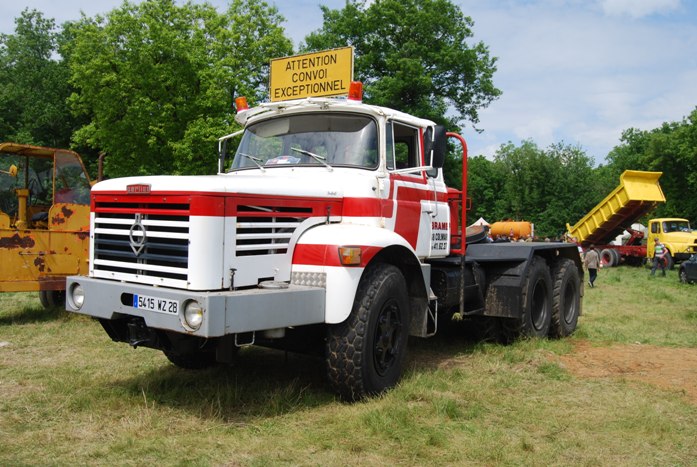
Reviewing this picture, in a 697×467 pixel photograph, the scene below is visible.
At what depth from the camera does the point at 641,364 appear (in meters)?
6.89

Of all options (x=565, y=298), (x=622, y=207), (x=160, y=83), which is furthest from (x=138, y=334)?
(x=622, y=207)

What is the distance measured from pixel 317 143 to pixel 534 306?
13.0 feet

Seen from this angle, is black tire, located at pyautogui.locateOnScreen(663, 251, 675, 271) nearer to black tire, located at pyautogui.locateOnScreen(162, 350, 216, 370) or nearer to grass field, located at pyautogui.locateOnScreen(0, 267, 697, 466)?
grass field, located at pyautogui.locateOnScreen(0, 267, 697, 466)

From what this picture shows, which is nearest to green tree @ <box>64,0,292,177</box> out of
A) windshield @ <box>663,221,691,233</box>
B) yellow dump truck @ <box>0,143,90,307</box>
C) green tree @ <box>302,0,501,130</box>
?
green tree @ <box>302,0,501,130</box>

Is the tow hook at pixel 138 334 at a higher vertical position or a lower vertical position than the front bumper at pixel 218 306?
lower

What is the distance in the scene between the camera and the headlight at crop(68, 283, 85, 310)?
4910 millimetres

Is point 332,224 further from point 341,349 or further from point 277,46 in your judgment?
point 277,46

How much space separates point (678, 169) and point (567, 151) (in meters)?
11.0

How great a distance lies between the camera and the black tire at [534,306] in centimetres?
745

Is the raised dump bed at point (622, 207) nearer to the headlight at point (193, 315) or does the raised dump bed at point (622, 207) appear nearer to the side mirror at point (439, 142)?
the side mirror at point (439, 142)

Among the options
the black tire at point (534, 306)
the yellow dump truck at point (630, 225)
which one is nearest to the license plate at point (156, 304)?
the black tire at point (534, 306)

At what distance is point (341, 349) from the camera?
488 centimetres

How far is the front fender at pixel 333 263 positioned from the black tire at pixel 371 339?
164 millimetres

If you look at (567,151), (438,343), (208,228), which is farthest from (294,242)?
(567,151)
